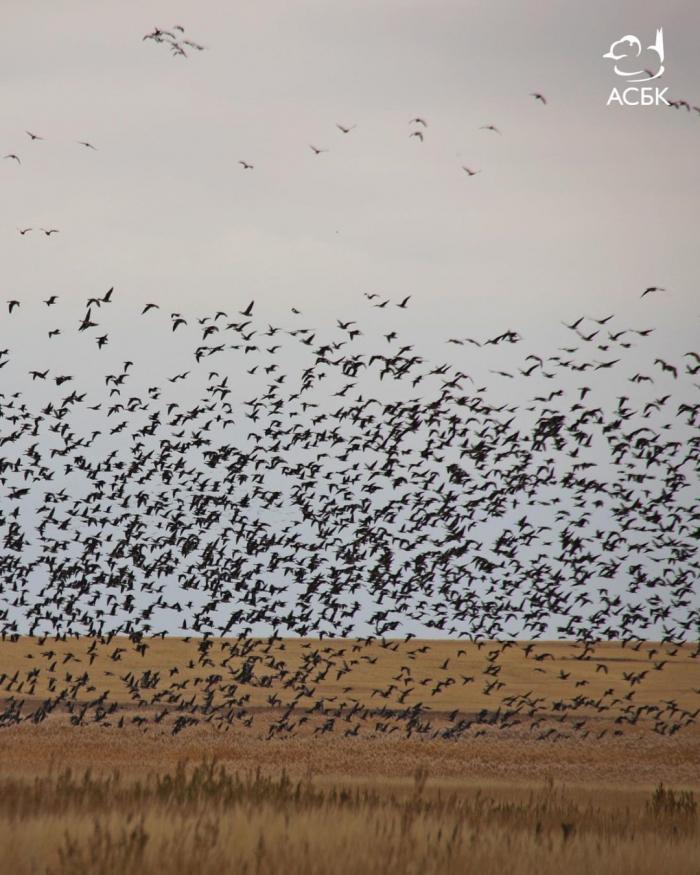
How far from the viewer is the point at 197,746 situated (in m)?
35.5

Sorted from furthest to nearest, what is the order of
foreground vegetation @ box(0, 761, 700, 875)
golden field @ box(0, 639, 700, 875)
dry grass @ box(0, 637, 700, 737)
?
dry grass @ box(0, 637, 700, 737) → golden field @ box(0, 639, 700, 875) → foreground vegetation @ box(0, 761, 700, 875)

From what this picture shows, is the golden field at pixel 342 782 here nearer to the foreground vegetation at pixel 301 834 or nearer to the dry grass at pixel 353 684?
the foreground vegetation at pixel 301 834

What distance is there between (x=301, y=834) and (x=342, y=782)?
12425 millimetres

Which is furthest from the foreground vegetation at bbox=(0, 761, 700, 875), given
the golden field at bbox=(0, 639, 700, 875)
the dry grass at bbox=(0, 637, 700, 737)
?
the dry grass at bbox=(0, 637, 700, 737)

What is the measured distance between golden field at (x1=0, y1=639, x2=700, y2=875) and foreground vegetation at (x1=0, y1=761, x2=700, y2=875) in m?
0.04

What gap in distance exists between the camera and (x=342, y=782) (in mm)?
27250

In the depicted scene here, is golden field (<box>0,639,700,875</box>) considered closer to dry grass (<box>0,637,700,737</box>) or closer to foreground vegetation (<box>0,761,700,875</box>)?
foreground vegetation (<box>0,761,700,875</box>)

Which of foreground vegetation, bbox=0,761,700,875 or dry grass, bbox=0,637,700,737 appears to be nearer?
foreground vegetation, bbox=0,761,700,875

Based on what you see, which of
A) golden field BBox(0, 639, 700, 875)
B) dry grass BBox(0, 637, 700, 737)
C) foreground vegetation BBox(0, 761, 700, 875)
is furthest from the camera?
dry grass BBox(0, 637, 700, 737)

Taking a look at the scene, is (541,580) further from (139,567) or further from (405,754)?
(139,567)

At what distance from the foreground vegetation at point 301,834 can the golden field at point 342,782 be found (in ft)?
0.13

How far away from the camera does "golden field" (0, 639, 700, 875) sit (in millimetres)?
Result: 13977

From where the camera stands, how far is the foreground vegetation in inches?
517

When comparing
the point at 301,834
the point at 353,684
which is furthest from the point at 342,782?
the point at 353,684
